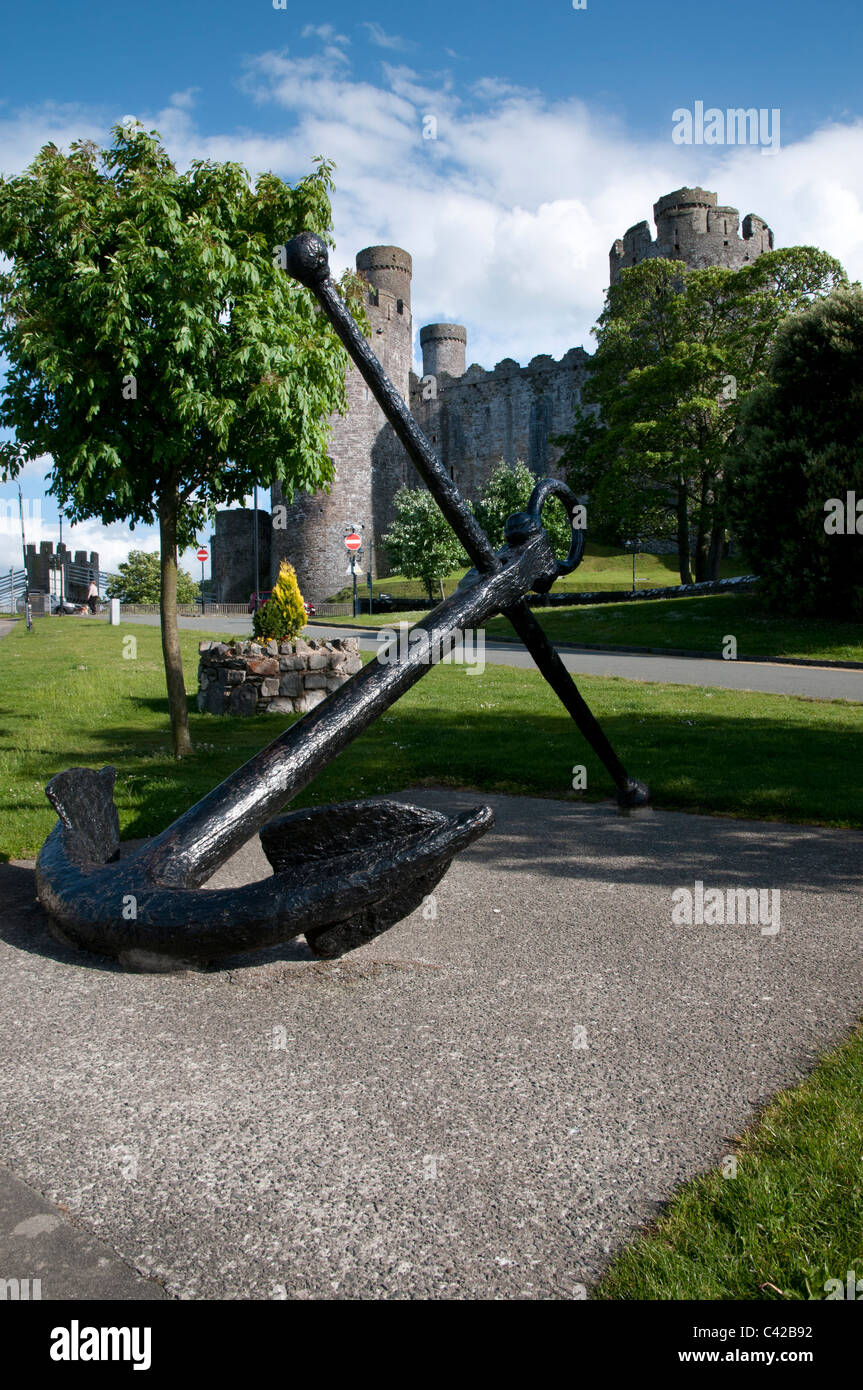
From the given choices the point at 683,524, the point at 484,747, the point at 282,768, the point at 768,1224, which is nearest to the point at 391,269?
the point at 683,524

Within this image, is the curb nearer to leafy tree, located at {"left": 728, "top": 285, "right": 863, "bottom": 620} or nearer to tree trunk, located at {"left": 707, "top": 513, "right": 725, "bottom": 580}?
leafy tree, located at {"left": 728, "top": 285, "right": 863, "bottom": 620}

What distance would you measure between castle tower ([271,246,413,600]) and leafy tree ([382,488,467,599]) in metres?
6.96

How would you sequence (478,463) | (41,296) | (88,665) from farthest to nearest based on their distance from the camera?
(478,463)
(88,665)
(41,296)

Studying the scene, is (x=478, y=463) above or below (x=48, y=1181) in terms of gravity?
above

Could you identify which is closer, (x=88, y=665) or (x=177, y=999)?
(x=177, y=999)

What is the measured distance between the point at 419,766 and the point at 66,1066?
506 cm

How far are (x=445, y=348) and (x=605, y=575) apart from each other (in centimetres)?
2829

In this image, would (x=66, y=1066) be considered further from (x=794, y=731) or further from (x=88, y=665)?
(x=88, y=665)

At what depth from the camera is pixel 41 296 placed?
286 inches

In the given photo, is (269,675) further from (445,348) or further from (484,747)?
(445,348)

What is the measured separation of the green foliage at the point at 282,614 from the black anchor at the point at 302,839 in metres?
8.51

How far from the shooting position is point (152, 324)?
24.4ft
